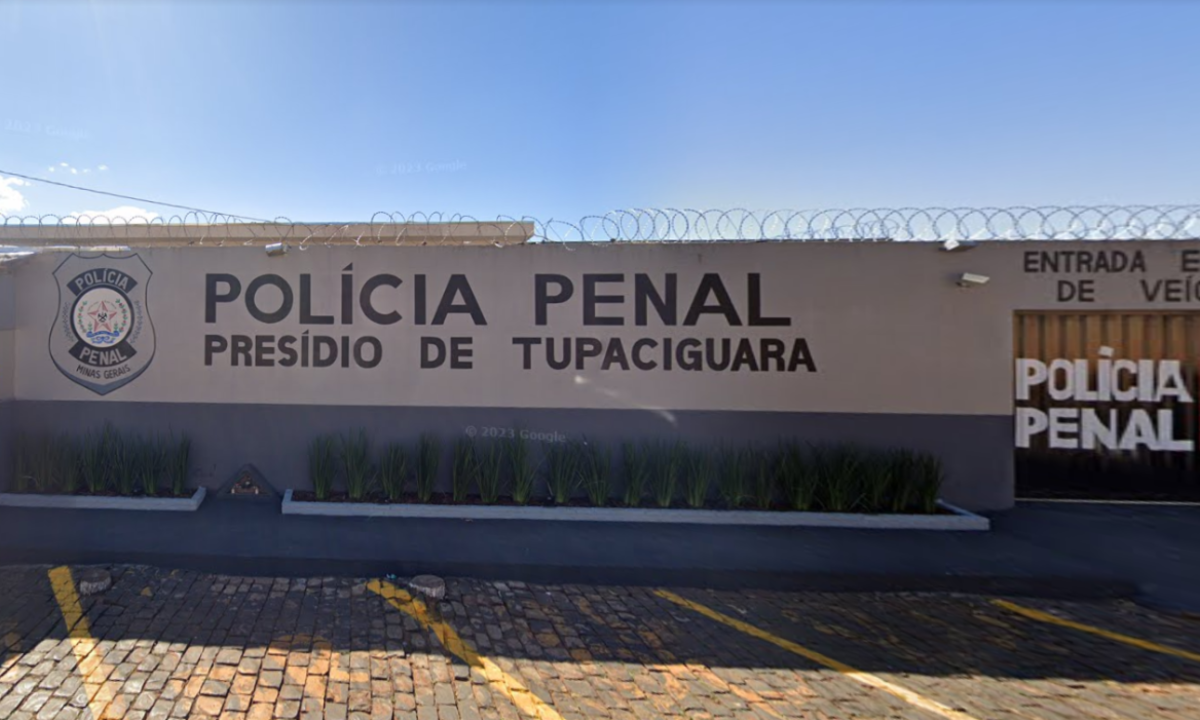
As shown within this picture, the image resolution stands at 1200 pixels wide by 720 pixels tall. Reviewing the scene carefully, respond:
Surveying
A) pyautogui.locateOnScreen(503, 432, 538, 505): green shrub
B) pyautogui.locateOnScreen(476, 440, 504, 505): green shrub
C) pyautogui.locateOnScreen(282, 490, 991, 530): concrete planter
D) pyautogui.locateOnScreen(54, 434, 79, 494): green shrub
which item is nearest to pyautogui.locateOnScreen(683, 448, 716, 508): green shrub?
pyautogui.locateOnScreen(282, 490, 991, 530): concrete planter

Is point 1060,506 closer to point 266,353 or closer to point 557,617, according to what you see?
point 557,617

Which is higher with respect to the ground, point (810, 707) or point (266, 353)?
point (266, 353)

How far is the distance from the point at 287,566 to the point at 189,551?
3.51 ft

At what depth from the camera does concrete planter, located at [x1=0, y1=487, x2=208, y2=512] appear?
6.89 meters

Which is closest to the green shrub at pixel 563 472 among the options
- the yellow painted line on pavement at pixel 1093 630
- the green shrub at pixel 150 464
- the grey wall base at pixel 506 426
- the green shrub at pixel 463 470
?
the grey wall base at pixel 506 426

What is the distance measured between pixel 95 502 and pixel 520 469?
473cm

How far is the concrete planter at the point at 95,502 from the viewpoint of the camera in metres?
6.89

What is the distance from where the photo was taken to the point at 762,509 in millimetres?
7020

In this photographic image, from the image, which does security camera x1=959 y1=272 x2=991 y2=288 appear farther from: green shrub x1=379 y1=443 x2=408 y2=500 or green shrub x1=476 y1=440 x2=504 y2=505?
green shrub x1=379 y1=443 x2=408 y2=500

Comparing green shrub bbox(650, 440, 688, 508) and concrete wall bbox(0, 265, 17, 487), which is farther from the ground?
concrete wall bbox(0, 265, 17, 487)

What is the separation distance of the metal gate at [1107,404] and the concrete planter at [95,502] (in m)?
9.93

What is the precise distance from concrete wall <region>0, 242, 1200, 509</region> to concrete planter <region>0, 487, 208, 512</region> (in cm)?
72

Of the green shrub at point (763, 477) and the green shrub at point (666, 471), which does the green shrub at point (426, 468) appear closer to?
the green shrub at point (666, 471)

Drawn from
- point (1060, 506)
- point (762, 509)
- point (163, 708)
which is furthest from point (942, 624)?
point (163, 708)
